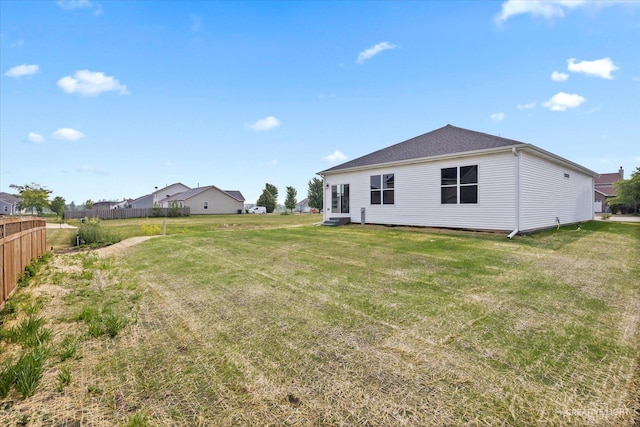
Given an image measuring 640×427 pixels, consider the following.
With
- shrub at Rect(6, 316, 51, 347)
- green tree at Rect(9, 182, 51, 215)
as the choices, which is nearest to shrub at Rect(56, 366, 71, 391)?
shrub at Rect(6, 316, 51, 347)

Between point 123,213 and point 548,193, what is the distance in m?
38.7

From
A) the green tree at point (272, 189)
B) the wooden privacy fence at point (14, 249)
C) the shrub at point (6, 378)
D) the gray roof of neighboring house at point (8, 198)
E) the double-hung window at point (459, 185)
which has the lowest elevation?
the shrub at point (6, 378)

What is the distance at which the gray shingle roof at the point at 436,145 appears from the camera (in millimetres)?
10252

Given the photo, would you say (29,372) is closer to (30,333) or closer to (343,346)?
(30,333)

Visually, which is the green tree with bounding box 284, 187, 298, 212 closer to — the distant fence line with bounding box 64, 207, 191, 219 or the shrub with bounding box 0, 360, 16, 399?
the distant fence line with bounding box 64, 207, 191, 219

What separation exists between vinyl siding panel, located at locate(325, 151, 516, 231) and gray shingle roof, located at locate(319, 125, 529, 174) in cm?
38

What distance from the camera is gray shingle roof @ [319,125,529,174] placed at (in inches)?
404

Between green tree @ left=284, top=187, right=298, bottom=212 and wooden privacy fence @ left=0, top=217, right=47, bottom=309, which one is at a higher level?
green tree @ left=284, top=187, right=298, bottom=212

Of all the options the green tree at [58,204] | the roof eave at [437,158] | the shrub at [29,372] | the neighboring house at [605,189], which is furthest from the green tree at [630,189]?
the green tree at [58,204]

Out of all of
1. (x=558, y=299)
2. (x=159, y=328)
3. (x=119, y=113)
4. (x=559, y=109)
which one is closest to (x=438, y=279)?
(x=558, y=299)

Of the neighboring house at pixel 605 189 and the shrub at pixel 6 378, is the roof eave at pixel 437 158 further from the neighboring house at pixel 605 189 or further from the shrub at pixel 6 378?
the neighboring house at pixel 605 189

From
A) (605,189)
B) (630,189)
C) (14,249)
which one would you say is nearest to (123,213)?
(14,249)

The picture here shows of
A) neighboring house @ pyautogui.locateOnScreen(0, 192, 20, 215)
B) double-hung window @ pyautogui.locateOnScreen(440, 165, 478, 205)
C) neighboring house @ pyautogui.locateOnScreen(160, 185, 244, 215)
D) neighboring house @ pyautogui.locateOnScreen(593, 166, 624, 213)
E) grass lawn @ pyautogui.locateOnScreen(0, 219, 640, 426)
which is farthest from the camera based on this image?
neighboring house @ pyautogui.locateOnScreen(0, 192, 20, 215)

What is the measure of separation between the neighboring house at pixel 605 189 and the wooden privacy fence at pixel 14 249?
1833 inches
